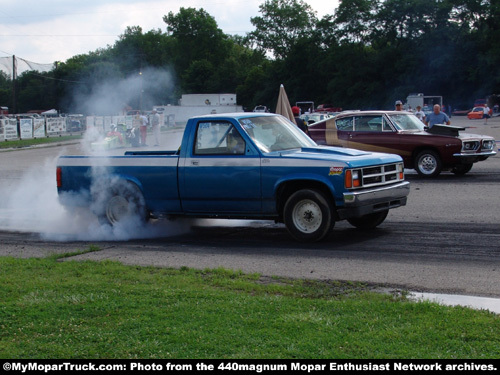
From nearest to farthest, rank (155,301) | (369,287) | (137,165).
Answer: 1. (155,301)
2. (369,287)
3. (137,165)

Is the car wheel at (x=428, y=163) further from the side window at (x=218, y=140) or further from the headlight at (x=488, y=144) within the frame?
the side window at (x=218, y=140)

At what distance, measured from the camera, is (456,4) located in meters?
86.7

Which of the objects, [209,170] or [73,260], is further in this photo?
[209,170]

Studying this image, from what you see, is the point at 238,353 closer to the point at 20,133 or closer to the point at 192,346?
the point at 192,346

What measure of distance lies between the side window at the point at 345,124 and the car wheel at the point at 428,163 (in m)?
2.01

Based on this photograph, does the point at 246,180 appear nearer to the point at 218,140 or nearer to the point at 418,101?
the point at 218,140

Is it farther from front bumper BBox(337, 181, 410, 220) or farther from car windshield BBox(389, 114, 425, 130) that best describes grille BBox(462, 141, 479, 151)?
front bumper BBox(337, 181, 410, 220)

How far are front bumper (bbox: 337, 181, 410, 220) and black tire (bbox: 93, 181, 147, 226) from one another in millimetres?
3232

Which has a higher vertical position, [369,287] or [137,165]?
[137,165]

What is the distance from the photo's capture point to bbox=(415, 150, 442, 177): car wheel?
1670cm

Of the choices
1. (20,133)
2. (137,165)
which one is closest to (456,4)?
(20,133)

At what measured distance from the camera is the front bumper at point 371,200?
8.98 metres

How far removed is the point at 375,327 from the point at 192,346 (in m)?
1.48

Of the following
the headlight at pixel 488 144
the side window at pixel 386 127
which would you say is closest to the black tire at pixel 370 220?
the side window at pixel 386 127
